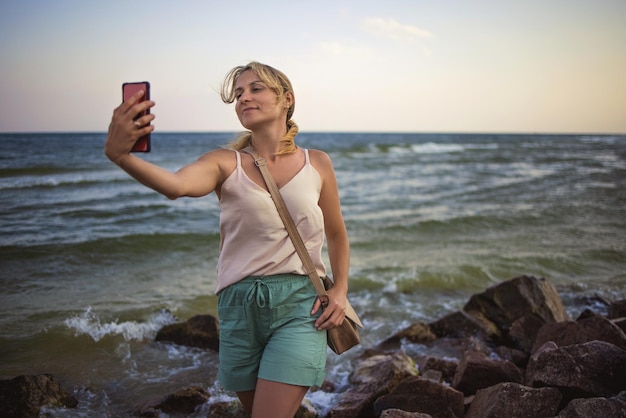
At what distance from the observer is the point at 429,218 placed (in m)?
15.3

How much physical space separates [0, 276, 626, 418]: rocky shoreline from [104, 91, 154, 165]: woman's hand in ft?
8.05

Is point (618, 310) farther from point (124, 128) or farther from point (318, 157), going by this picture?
point (124, 128)

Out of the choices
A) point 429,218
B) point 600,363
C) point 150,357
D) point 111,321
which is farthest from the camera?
point 429,218

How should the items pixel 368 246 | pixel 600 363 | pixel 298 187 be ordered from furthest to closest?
pixel 368 246 < pixel 600 363 < pixel 298 187

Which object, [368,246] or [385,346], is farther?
[368,246]

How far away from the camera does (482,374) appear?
462 centimetres

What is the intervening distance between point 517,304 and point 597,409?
3.48 meters

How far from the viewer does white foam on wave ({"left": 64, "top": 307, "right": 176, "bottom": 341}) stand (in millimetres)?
6539

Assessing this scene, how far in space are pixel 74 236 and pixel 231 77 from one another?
1079 centimetres

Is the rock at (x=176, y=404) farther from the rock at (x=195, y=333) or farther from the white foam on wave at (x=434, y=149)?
the white foam on wave at (x=434, y=149)

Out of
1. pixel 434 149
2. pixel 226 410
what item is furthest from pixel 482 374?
pixel 434 149

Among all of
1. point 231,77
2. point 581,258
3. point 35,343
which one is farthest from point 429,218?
point 231,77

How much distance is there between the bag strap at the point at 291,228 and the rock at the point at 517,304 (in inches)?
171

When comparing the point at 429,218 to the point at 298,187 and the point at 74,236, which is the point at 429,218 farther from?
the point at 298,187
